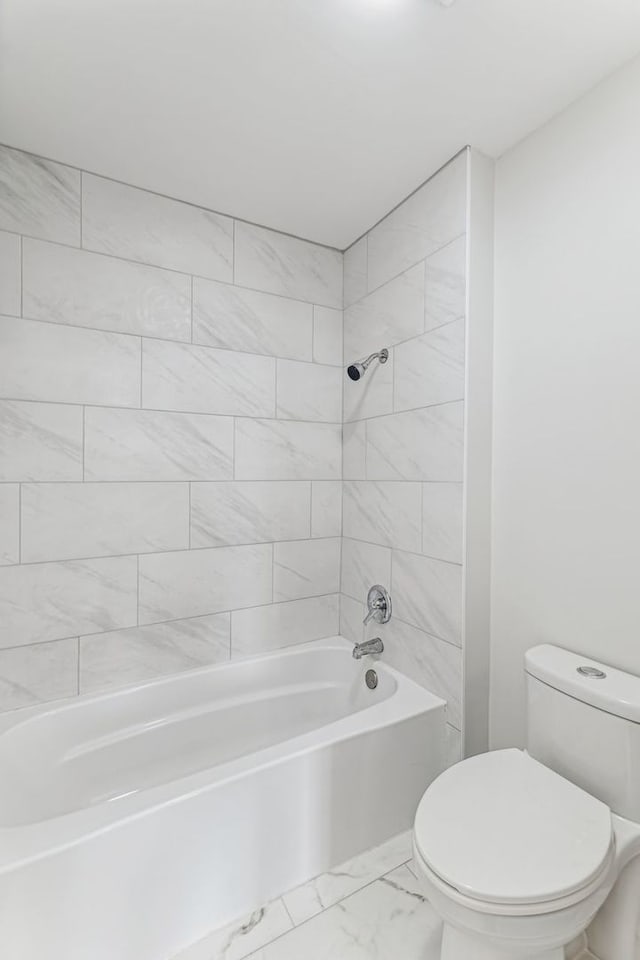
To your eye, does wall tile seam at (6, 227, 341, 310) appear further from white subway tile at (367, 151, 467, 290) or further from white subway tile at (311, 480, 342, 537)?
white subway tile at (311, 480, 342, 537)

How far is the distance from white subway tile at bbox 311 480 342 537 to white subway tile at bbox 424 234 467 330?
0.89 m

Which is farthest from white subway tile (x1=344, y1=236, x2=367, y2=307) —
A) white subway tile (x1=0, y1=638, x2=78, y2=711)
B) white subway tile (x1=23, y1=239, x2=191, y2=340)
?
white subway tile (x1=0, y1=638, x2=78, y2=711)

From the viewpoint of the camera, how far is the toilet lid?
94cm

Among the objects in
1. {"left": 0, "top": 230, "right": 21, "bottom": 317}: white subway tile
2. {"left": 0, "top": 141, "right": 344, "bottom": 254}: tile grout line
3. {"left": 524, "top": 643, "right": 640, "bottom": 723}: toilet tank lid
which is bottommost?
{"left": 524, "top": 643, "right": 640, "bottom": 723}: toilet tank lid

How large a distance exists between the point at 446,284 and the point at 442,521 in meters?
0.87

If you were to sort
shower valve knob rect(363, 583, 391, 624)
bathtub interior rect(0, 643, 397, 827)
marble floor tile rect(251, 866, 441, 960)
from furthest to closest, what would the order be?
shower valve knob rect(363, 583, 391, 624) < bathtub interior rect(0, 643, 397, 827) < marble floor tile rect(251, 866, 441, 960)

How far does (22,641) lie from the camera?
5.49 feet

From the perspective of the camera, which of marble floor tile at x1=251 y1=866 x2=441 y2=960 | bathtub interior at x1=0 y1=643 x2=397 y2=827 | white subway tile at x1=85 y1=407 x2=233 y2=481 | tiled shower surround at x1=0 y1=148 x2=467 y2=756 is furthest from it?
white subway tile at x1=85 y1=407 x2=233 y2=481

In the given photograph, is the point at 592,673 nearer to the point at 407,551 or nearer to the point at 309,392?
the point at 407,551

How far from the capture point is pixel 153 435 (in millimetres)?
1886

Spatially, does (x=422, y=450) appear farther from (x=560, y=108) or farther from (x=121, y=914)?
(x=121, y=914)

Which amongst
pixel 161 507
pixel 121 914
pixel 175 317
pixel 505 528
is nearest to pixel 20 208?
pixel 175 317

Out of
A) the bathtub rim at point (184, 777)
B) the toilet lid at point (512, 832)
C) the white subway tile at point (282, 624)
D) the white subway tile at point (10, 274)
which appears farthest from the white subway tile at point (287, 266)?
the toilet lid at point (512, 832)

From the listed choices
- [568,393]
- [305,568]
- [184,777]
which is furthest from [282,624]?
[568,393]
